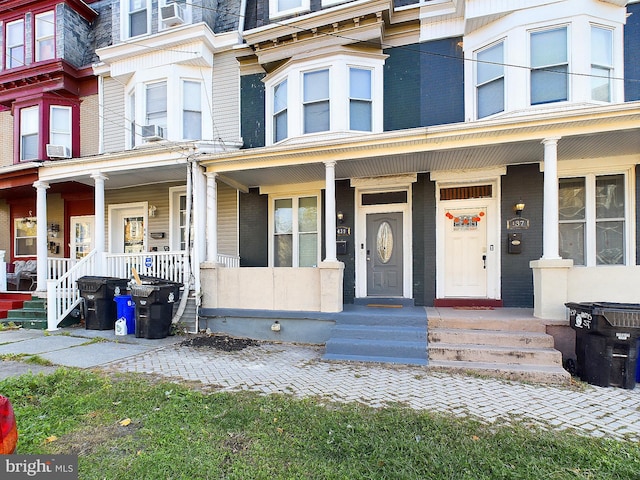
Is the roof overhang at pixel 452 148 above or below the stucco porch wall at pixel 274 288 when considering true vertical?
above

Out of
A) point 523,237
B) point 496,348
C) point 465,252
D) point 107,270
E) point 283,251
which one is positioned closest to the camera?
point 496,348

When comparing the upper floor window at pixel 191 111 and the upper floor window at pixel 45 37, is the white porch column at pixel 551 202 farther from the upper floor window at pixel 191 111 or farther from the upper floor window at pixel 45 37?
the upper floor window at pixel 45 37

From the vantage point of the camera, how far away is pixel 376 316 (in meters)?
5.88

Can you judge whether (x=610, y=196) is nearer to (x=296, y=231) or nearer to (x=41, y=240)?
(x=296, y=231)

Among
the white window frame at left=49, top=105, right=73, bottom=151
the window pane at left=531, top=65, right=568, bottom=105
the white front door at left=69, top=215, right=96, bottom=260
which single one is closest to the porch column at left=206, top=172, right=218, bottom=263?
the white front door at left=69, top=215, right=96, bottom=260

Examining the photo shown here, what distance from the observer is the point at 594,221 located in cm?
652

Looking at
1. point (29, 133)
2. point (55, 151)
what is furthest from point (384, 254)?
point (29, 133)

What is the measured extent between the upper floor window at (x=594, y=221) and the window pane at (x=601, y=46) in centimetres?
213

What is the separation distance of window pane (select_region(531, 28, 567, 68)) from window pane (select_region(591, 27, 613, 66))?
523 mm

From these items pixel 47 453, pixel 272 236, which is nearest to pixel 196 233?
pixel 272 236

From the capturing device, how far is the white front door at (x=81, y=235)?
1025 cm

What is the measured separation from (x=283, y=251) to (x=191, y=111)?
4.41m

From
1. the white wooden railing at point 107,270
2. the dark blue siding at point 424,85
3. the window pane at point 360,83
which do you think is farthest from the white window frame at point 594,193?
the white wooden railing at point 107,270

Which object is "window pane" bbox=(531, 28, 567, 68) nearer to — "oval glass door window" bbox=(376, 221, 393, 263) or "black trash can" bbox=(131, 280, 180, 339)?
"oval glass door window" bbox=(376, 221, 393, 263)
